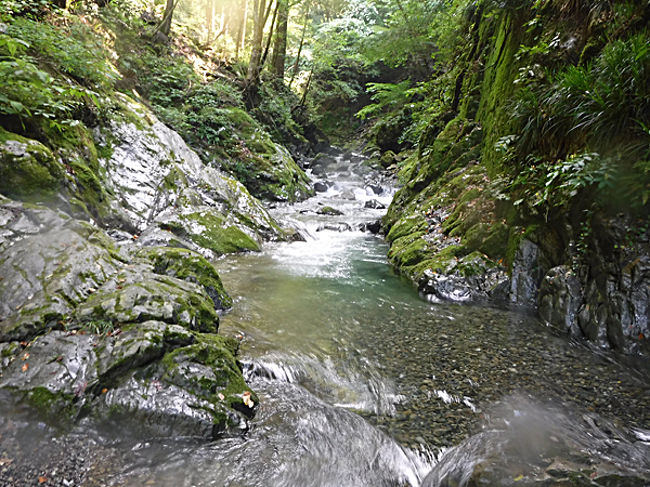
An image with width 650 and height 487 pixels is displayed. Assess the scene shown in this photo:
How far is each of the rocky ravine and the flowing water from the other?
28cm

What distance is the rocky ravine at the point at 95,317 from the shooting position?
2.56 m

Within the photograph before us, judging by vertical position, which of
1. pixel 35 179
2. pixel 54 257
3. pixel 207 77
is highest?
pixel 207 77

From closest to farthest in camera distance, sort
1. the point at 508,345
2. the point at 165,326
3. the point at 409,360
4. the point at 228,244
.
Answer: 1. the point at 165,326
2. the point at 409,360
3. the point at 508,345
4. the point at 228,244

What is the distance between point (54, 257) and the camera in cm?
347

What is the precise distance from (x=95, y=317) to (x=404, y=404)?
2801 millimetres

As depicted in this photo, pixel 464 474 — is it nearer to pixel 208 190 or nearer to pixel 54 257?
pixel 54 257

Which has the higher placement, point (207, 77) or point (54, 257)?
point (207, 77)

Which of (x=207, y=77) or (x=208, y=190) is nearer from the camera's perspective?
(x=208, y=190)

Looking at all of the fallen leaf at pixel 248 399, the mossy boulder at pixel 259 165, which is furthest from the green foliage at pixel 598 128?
the mossy boulder at pixel 259 165

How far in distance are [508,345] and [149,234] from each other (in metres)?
6.21

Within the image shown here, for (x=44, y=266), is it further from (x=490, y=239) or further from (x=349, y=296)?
(x=490, y=239)

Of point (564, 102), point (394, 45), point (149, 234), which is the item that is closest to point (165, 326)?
point (149, 234)

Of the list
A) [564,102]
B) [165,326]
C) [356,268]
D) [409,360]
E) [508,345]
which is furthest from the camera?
[356,268]

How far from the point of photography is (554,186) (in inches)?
183
